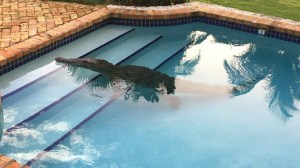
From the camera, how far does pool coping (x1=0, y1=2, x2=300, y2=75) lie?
402 inches

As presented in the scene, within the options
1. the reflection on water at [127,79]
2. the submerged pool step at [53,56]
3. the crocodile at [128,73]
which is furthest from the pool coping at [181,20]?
the reflection on water at [127,79]

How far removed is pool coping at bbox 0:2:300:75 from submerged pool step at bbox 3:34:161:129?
0.86 m

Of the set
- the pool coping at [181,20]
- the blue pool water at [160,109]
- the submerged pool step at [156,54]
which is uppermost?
the pool coping at [181,20]

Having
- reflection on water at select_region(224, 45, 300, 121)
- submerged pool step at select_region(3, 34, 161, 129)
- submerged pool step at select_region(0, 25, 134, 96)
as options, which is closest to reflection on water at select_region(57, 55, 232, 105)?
submerged pool step at select_region(3, 34, 161, 129)

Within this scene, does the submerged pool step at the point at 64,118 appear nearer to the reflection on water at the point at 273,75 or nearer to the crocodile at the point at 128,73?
the crocodile at the point at 128,73

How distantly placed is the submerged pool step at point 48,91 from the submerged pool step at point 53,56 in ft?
0.50

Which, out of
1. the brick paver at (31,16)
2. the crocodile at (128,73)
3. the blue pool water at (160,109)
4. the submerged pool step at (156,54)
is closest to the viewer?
the blue pool water at (160,109)

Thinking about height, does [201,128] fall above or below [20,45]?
below

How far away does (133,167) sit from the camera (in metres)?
6.63

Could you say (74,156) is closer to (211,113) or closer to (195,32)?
(211,113)

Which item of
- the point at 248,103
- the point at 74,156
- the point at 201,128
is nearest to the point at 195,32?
the point at 248,103

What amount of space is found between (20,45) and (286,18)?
712 cm

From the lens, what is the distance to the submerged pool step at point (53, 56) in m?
8.15

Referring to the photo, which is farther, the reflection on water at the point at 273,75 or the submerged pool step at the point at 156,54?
the submerged pool step at the point at 156,54
